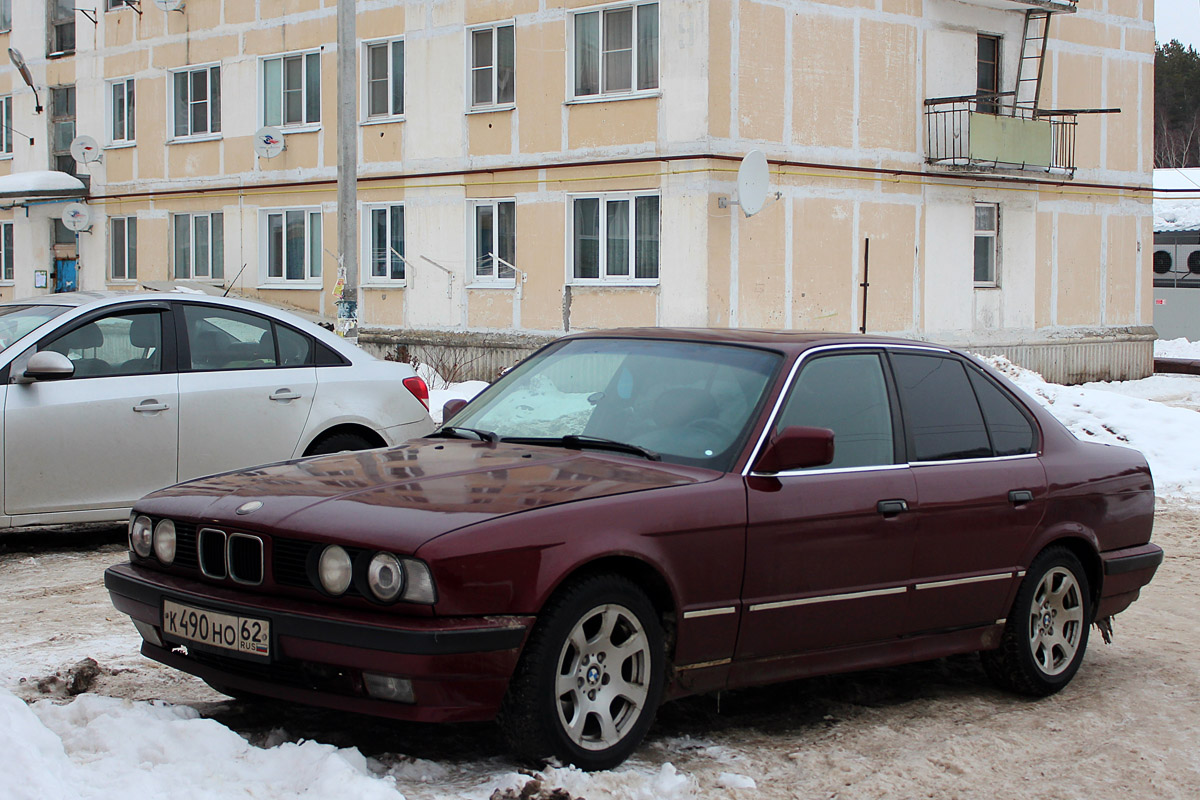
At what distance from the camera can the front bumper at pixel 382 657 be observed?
4047mm

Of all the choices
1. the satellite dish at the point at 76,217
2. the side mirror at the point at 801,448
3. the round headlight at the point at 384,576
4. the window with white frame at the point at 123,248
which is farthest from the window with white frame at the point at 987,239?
the round headlight at the point at 384,576

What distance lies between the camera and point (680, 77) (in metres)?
20.3

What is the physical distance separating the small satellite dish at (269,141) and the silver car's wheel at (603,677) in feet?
74.4

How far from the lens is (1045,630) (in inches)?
233

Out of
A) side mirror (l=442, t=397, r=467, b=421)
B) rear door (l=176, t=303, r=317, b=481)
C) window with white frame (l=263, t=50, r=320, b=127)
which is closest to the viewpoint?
side mirror (l=442, t=397, r=467, b=421)

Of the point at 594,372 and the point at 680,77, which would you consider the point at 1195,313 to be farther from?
the point at 594,372

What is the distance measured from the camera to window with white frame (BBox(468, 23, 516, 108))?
22547 millimetres

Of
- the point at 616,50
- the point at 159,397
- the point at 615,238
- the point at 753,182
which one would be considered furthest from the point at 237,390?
the point at 616,50

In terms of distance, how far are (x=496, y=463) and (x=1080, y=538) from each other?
8.77ft

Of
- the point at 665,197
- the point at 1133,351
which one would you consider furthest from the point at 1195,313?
the point at 665,197

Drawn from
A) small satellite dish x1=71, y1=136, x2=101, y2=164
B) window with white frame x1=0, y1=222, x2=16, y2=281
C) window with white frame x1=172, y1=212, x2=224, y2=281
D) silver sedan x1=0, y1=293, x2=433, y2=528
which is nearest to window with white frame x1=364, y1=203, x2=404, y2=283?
window with white frame x1=172, y1=212, x2=224, y2=281

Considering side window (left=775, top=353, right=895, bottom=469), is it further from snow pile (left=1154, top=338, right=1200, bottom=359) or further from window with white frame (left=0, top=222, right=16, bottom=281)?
snow pile (left=1154, top=338, right=1200, bottom=359)

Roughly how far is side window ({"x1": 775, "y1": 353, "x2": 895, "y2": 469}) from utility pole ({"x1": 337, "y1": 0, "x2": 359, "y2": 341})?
10.9 meters

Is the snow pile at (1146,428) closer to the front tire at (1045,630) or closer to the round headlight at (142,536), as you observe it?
the front tire at (1045,630)
